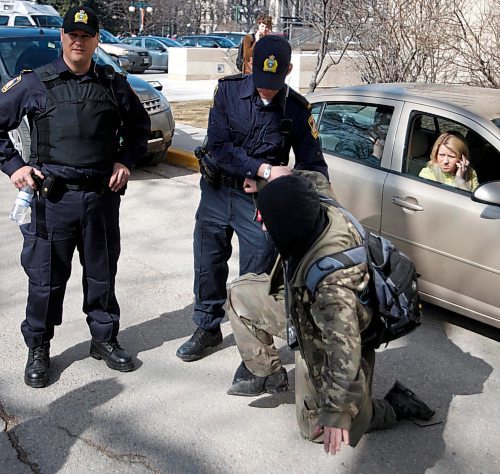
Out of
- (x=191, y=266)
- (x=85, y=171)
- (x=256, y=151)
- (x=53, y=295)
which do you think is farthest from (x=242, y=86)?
(x=191, y=266)

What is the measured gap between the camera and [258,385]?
3.63 m

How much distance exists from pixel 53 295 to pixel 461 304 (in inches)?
93.8

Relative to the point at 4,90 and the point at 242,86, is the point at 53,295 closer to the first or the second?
the point at 4,90

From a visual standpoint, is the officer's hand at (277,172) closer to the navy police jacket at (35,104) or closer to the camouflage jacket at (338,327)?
the navy police jacket at (35,104)

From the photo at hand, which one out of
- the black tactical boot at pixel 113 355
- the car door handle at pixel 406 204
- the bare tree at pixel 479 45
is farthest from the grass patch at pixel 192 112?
the black tactical boot at pixel 113 355

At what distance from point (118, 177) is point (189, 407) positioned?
1227mm

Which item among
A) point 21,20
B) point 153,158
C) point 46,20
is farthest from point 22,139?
point 46,20

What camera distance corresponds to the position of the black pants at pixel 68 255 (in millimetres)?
3488

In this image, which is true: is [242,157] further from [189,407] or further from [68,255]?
[189,407]

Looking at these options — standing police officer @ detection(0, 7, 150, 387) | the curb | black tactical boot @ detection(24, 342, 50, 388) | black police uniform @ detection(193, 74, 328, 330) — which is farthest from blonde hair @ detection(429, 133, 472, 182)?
the curb

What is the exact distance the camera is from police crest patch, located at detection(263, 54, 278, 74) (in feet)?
11.0

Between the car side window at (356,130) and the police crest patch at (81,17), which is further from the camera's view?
the car side window at (356,130)

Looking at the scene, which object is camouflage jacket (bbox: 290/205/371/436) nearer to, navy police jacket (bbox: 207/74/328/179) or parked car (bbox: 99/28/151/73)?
navy police jacket (bbox: 207/74/328/179)

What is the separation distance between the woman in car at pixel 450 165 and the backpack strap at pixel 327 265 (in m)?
2.12
